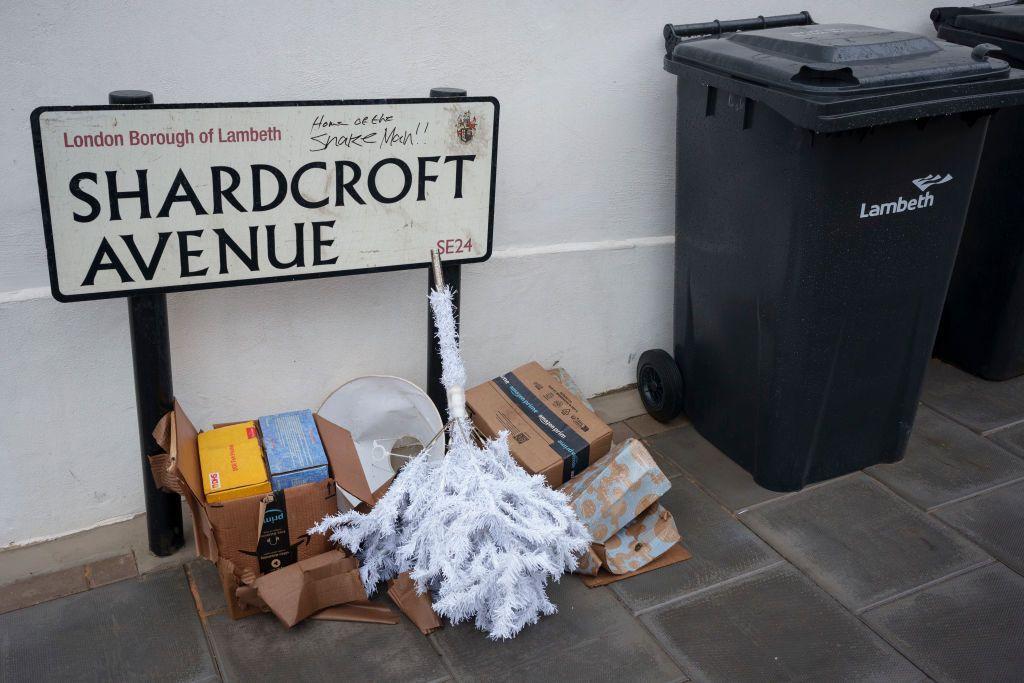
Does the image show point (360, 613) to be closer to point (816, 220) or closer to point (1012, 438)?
point (816, 220)

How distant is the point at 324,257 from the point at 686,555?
159 cm

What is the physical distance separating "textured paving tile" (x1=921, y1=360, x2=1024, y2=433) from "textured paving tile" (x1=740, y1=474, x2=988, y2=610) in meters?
0.83

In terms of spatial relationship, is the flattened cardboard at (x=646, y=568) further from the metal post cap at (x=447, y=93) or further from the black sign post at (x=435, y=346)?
the metal post cap at (x=447, y=93)

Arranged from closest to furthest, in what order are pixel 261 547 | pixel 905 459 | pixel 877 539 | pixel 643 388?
pixel 261 547 → pixel 877 539 → pixel 905 459 → pixel 643 388

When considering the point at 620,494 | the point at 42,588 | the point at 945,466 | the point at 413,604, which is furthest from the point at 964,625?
the point at 42,588

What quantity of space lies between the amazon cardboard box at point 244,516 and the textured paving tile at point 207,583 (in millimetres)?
106

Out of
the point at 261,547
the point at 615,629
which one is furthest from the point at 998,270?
the point at 261,547

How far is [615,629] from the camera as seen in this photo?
2.79 m

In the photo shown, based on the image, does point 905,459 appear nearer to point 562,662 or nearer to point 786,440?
point 786,440

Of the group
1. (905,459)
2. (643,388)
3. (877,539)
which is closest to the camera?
(877,539)

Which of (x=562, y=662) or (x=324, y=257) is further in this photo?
(x=324, y=257)

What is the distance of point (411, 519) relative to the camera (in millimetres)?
2785

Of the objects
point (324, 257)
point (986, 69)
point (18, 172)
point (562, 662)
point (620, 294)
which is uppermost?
point (986, 69)

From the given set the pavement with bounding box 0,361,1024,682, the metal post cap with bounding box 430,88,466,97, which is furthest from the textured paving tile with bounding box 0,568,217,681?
the metal post cap with bounding box 430,88,466,97
